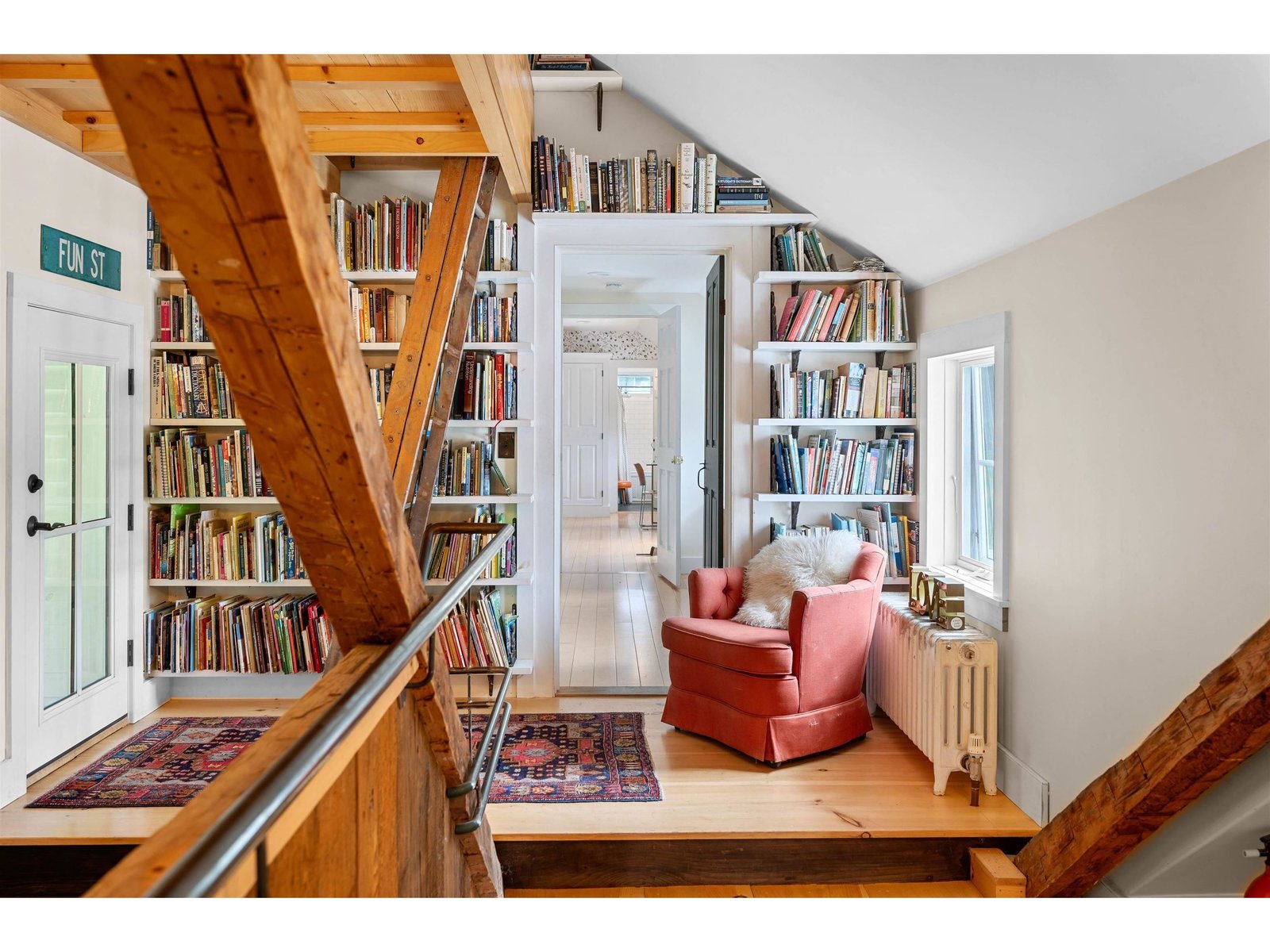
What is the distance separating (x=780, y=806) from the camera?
2963 mm

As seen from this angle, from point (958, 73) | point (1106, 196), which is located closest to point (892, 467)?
point (1106, 196)

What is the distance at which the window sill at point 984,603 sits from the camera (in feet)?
10.4

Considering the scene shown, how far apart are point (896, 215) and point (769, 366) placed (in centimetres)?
94

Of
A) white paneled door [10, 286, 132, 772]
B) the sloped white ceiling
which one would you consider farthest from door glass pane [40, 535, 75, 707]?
the sloped white ceiling

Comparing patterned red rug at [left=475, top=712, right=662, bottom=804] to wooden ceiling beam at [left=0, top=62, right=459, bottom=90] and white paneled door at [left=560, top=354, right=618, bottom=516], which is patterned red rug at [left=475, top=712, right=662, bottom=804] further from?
white paneled door at [left=560, top=354, right=618, bottom=516]

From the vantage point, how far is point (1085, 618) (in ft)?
8.64

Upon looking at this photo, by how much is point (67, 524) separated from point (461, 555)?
1.55 meters

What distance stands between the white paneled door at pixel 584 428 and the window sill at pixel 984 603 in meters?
7.65

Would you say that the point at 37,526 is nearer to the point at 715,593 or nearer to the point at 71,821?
the point at 71,821

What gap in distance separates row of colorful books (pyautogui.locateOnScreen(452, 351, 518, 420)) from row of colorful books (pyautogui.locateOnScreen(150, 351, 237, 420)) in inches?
41.0

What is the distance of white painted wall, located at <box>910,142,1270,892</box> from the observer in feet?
6.55
